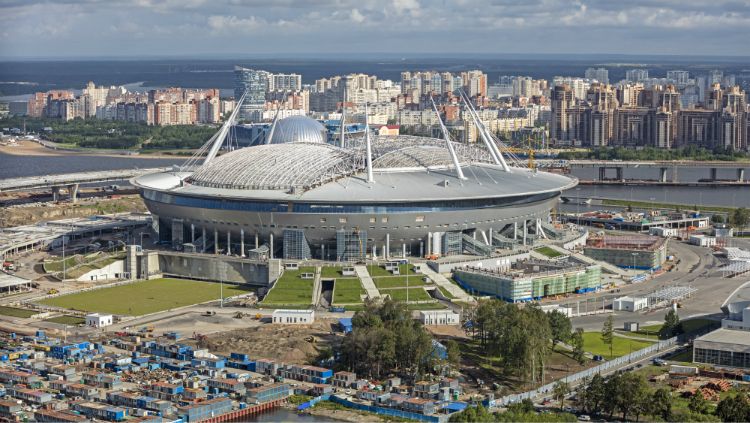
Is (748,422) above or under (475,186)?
under

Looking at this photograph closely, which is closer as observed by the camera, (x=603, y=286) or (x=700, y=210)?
(x=603, y=286)

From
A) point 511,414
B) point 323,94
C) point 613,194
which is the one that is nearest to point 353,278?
point 511,414

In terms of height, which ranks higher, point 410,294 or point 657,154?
point 657,154

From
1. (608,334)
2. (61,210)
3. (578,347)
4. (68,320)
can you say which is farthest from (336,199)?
(61,210)

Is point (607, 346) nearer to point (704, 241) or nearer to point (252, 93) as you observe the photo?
point (704, 241)

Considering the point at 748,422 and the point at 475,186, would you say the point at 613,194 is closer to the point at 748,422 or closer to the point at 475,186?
the point at 475,186

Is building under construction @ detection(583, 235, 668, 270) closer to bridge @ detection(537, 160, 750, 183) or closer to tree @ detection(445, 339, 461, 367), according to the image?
tree @ detection(445, 339, 461, 367)

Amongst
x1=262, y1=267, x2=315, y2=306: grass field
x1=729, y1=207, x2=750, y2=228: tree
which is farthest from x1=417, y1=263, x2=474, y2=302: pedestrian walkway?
x1=729, y1=207, x2=750, y2=228: tree
